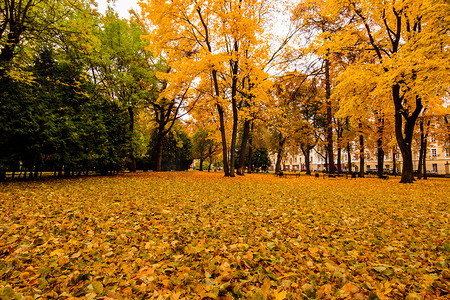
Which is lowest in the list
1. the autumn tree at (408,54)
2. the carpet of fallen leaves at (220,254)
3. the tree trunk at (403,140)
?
the carpet of fallen leaves at (220,254)

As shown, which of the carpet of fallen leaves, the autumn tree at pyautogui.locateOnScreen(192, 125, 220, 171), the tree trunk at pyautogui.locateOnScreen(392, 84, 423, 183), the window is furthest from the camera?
the window

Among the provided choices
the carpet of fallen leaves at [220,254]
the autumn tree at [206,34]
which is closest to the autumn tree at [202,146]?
the autumn tree at [206,34]

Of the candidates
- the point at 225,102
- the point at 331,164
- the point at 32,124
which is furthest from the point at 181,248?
the point at 331,164

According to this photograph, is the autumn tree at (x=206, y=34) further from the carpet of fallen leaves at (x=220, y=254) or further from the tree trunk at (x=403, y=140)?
the carpet of fallen leaves at (x=220, y=254)

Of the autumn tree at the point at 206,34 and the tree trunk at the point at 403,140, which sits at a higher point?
the autumn tree at the point at 206,34

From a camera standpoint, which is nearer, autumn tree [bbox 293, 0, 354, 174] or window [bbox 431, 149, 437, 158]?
autumn tree [bbox 293, 0, 354, 174]

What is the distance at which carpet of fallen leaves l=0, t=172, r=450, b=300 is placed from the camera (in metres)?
2.00

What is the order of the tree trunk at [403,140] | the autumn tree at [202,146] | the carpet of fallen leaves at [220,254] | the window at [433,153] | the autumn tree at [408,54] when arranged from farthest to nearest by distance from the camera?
the window at [433,153], the autumn tree at [202,146], the tree trunk at [403,140], the autumn tree at [408,54], the carpet of fallen leaves at [220,254]

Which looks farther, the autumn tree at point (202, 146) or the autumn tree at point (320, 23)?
the autumn tree at point (202, 146)

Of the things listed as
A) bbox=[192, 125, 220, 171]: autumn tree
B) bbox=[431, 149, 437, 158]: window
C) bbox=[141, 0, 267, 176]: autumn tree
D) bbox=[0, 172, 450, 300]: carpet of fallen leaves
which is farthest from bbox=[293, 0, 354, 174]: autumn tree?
bbox=[431, 149, 437, 158]: window

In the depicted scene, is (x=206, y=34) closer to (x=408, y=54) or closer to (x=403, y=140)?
(x=408, y=54)

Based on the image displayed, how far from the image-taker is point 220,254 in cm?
279

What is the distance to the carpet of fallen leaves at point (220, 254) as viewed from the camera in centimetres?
200

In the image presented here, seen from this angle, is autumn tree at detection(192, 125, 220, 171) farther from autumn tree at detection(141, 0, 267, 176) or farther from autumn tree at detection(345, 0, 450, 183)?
autumn tree at detection(345, 0, 450, 183)
